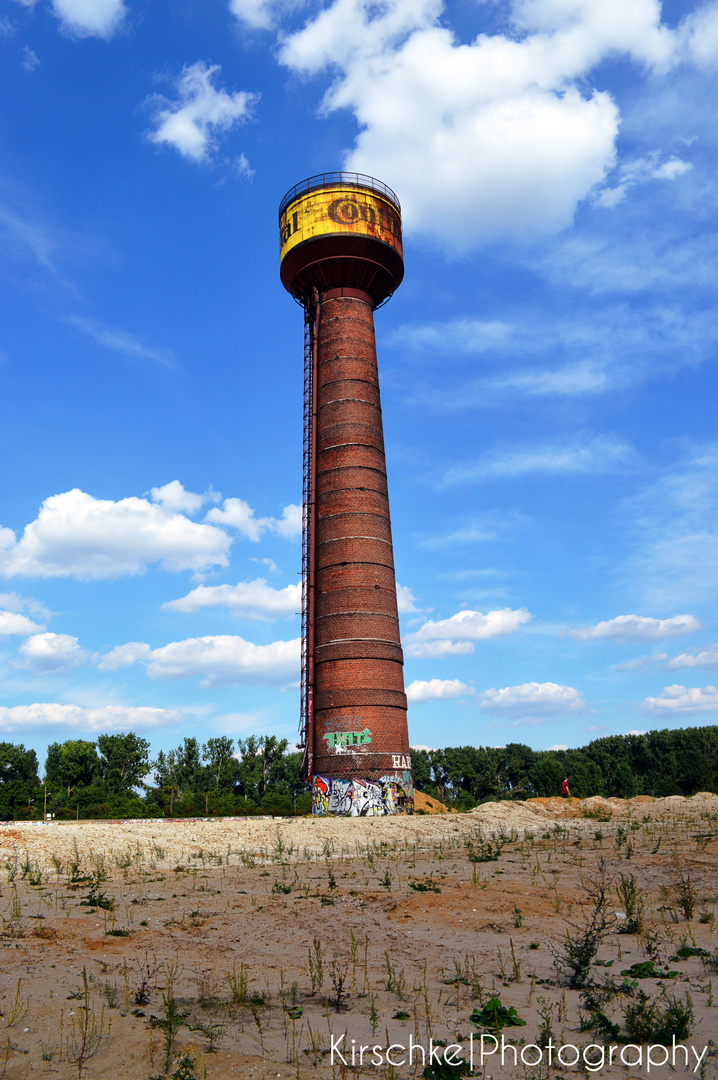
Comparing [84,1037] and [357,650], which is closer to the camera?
[84,1037]

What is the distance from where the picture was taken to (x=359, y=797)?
1166 inches

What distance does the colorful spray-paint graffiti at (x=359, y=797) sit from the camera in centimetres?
2952

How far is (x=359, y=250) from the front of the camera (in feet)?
119

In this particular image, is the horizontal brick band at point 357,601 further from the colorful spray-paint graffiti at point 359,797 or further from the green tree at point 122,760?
the green tree at point 122,760

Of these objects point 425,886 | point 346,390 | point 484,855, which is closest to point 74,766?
point 346,390

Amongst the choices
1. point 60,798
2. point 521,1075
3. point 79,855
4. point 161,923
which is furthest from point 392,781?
point 60,798

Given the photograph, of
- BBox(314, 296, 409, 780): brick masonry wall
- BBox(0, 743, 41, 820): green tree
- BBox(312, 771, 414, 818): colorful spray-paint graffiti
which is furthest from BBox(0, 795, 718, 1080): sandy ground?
BBox(0, 743, 41, 820): green tree

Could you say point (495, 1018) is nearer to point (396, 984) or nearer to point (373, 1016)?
point (373, 1016)

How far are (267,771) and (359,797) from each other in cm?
3170

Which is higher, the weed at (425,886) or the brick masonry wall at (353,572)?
the brick masonry wall at (353,572)

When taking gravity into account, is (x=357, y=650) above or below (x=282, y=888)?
above

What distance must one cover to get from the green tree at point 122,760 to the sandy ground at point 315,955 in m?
47.8

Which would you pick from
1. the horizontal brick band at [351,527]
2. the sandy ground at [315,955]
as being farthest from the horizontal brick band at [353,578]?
A: the sandy ground at [315,955]

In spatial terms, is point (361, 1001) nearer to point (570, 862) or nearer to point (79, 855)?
point (570, 862)
